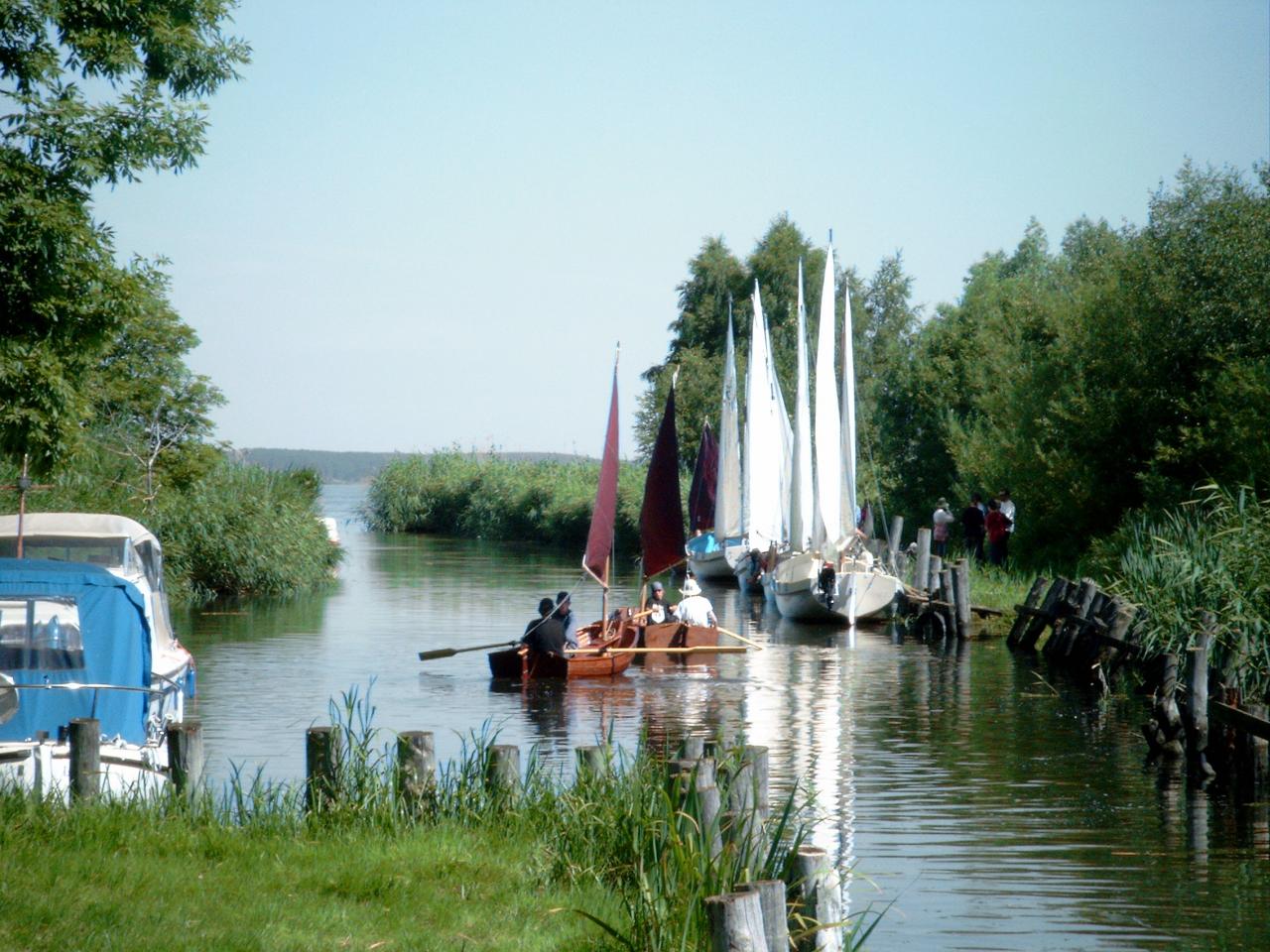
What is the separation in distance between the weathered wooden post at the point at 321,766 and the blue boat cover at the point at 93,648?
3.19 m

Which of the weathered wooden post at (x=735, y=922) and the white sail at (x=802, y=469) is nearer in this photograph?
the weathered wooden post at (x=735, y=922)

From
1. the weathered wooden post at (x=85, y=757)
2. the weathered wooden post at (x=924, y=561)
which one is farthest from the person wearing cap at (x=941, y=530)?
the weathered wooden post at (x=85, y=757)

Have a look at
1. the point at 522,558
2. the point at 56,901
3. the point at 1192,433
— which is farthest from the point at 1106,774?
the point at 522,558

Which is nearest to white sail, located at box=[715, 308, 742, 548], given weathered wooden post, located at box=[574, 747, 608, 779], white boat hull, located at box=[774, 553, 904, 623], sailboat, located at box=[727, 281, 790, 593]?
sailboat, located at box=[727, 281, 790, 593]

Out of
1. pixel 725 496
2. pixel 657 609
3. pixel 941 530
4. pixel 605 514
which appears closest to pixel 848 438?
pixel 941 530

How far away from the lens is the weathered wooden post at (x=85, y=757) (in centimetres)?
930

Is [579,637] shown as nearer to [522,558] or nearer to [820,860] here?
[820,860]

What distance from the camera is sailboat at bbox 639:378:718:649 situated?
2520cm

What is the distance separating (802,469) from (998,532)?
532 centimetres

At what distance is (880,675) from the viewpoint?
24.2m

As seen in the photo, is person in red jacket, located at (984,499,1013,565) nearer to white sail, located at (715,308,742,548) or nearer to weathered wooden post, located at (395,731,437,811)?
white sail, located at (715,308,742,548)

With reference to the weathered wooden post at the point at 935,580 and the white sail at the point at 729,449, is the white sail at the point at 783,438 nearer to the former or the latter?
the white sail at the point at 729,449

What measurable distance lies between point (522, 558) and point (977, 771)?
4118cm

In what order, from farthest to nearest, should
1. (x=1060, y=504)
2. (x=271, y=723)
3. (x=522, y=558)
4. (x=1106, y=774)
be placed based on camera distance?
1. (x=522, y=558)
2. (x=1060, y=504)
3. (x=271, y=723)
4. (x=1106, y=774)
